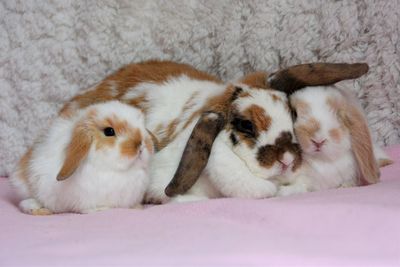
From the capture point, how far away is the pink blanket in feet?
4.18

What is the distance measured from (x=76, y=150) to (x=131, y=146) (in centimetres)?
16

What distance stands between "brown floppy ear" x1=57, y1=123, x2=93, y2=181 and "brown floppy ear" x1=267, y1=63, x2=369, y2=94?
63 centimetres

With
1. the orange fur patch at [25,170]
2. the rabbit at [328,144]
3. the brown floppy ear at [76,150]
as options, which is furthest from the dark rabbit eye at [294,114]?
the orange fur patch at [25,170]

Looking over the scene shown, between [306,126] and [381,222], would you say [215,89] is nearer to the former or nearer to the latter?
[306,126]

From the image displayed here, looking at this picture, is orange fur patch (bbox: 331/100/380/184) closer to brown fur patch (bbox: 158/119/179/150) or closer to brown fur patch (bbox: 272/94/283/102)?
brown fur patch (bbox: 272/94/283/102)

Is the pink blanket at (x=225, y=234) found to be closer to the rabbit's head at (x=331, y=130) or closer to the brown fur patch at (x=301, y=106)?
the rabbit's head at (x=331, y=130)

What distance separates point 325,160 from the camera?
1992 millimetres

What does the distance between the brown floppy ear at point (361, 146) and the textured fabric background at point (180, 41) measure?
1.89 feet

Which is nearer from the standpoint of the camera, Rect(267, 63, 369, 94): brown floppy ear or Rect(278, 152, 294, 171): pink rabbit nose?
Rect(278, 152, 294, 171): pink rabbit nose

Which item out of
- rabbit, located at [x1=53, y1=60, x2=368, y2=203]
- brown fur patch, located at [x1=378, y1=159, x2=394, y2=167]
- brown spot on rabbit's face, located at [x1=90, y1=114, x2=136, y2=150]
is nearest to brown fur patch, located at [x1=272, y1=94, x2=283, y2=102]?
rabbit, located at [x1=53, y1=60, x2=368, y2=203]

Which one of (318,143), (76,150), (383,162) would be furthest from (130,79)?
(383,162)

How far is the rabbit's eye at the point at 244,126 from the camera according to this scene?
1.92 metres

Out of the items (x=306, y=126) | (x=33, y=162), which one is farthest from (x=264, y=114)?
(x=33, y=162)

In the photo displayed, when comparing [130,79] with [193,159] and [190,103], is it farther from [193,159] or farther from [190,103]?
[193,159]
